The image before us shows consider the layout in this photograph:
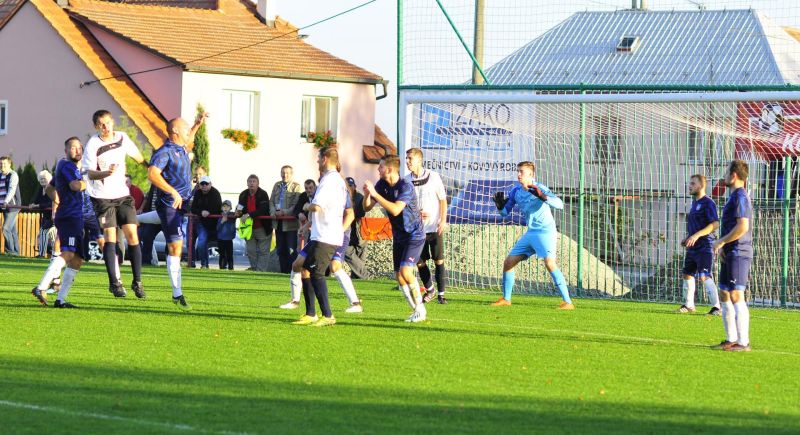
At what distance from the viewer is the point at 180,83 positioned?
40.2 m

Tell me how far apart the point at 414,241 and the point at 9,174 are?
15166mm

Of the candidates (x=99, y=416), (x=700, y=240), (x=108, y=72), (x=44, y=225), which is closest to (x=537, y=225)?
(x=700, y=240)

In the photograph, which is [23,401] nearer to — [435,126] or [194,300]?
[194,300]

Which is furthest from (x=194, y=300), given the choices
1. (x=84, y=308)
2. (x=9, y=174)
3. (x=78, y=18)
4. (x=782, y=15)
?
(x=78, y=18)

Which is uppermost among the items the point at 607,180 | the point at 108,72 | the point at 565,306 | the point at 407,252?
the point at 108,72

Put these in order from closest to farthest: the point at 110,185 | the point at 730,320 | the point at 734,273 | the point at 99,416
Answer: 1. the point at 99,416
2. the point at 734,273
3. the point at 730,320
4. the point at 110,185

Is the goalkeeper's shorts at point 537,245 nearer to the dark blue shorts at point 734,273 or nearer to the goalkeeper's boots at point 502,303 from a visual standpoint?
the goalkeeper's boots at point 502,303

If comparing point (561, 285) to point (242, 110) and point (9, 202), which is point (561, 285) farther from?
point (242, 110)

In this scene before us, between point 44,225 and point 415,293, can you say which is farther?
point 44,225

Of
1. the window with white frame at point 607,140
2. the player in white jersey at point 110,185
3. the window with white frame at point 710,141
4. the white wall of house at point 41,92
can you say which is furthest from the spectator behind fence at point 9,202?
the window with white frame at point 710,141

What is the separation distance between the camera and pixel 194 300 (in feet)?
51.9

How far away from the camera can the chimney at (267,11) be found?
4666 centimetres

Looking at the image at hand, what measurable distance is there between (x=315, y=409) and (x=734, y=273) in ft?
17.2

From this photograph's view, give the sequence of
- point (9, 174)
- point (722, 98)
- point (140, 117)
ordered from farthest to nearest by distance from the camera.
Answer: point (140, 117) → point (9, 174) → point (722, 98)
